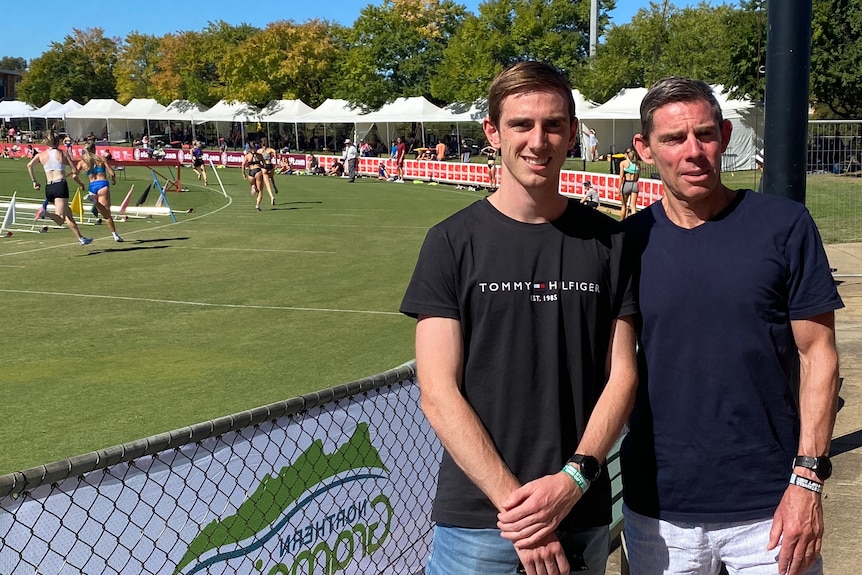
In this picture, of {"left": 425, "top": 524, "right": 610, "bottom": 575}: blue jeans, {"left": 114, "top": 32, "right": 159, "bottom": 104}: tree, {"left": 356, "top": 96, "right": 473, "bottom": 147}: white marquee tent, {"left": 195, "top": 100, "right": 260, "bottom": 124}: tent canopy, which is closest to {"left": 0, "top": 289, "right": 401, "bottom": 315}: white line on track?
{"left": 425, "top": 524, "right": 610, "bottom": 575}: blue jeans

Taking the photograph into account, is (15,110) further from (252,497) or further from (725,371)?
(725,371)

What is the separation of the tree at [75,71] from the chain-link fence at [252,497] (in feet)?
392

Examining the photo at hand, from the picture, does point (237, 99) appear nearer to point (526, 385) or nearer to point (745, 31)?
point (745, 31)

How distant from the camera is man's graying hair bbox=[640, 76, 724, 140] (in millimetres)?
2826

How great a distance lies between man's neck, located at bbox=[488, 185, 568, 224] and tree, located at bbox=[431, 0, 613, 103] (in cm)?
6013

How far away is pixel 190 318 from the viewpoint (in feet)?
37.1

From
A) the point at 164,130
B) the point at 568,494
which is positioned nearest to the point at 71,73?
the point at 164,130

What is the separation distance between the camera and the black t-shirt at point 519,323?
8.19ft

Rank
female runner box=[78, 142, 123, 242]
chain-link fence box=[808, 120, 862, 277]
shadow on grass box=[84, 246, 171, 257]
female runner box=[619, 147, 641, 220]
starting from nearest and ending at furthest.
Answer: chain-link fence box=[808, 120, 862, 277] → shadow on grass box=[84, 246, 171, 257] → female runner box=[78, 142, 123, 242] → female runner box=[619, 147, 641, 220]

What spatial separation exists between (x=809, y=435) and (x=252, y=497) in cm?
191

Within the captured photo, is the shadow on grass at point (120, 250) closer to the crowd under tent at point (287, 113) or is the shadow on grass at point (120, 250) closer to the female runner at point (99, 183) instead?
the female runner at point (99, 183)

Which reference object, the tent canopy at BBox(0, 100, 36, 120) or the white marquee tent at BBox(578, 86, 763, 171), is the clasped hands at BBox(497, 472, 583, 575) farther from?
the tent canopy at BBox(0, 100, 36, 120)

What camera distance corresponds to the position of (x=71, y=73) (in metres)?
116

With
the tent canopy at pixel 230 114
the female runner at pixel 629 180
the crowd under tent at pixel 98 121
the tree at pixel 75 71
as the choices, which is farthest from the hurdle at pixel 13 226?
the tree at pixel 75 71
